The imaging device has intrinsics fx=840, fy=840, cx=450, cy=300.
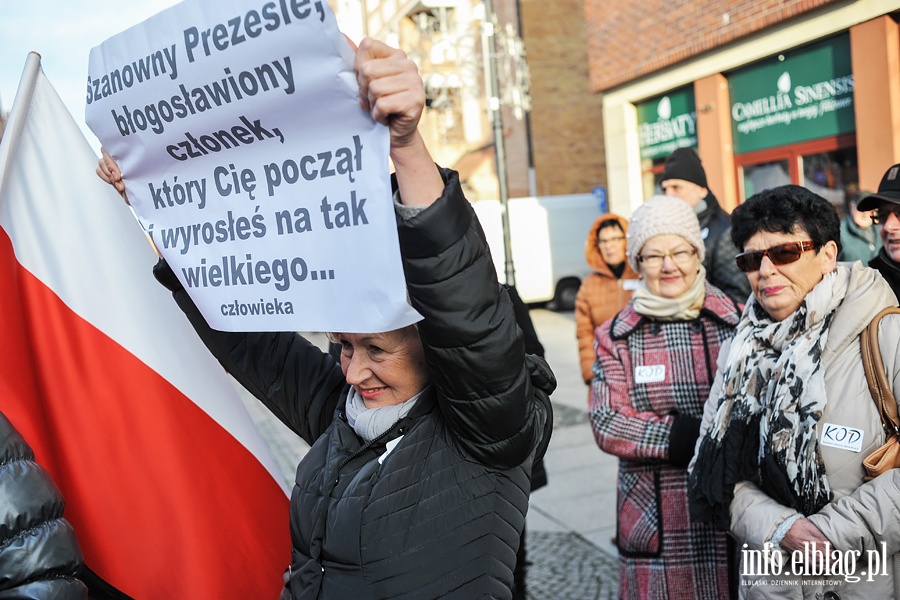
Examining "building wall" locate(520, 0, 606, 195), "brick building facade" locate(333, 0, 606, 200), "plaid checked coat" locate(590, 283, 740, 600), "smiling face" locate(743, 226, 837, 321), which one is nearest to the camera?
"smiling face" locate(743, 226, 837, 321)

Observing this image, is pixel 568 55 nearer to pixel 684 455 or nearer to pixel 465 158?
pixel 465 158

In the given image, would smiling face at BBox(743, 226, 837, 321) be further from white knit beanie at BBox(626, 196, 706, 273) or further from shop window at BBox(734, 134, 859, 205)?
shop window at BBox(734, 134, 859, 205)

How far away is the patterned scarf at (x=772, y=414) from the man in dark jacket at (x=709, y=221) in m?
1.58

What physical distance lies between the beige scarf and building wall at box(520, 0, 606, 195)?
66.1 ft

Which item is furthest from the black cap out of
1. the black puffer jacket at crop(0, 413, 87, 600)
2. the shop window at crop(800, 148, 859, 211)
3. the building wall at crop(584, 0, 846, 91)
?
the building wall at crop(584, 0, 846, 91)

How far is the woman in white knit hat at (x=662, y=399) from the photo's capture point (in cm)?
320

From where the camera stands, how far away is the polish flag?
7.48ft

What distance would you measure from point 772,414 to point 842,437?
22 centimetres

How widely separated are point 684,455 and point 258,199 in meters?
2.04

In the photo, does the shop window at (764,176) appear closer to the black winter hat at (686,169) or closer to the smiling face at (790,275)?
the black winter hat at (686,169)

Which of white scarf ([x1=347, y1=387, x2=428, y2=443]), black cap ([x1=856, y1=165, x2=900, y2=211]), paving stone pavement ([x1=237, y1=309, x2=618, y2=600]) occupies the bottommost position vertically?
paving stone pavement ([x1=237, y1=309, x2=618, y2=600])

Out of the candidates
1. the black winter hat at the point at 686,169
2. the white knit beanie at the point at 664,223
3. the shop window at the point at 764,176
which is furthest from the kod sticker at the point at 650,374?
the shop window at the point at 764,176

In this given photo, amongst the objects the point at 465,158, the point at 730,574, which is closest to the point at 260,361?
the point at 730,574

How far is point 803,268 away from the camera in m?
2.75
